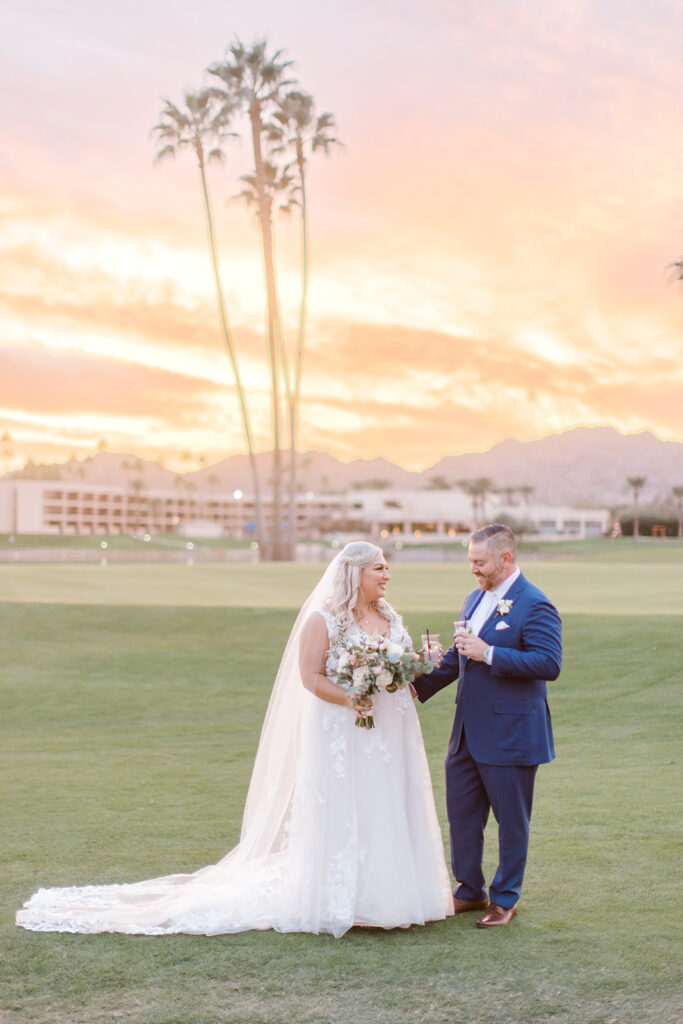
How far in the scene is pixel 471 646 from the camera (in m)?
5.77

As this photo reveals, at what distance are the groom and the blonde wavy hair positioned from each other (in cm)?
60

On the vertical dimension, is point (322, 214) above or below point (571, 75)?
above

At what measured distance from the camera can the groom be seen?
5773mm

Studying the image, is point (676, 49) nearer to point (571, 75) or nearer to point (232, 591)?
point (571, 75)

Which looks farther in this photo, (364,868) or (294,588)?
(294,588)

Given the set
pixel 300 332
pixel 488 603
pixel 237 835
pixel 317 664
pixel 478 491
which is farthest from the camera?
pixel 478 491

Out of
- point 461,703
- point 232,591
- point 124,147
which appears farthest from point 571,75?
point 461,703

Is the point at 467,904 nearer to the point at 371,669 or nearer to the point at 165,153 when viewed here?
the point at 371,669

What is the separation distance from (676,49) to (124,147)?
55.5ft

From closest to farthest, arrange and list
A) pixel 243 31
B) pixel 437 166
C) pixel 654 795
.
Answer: pixel 654 795
pixel 437 166
pixel 243 31

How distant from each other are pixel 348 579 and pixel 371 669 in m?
0.56

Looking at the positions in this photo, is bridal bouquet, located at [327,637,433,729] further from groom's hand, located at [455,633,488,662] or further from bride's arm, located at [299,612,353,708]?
groom's hand, located at [455,633,488,662]

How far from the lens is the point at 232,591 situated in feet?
94.8

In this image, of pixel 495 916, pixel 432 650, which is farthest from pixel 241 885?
pixel 432 650
